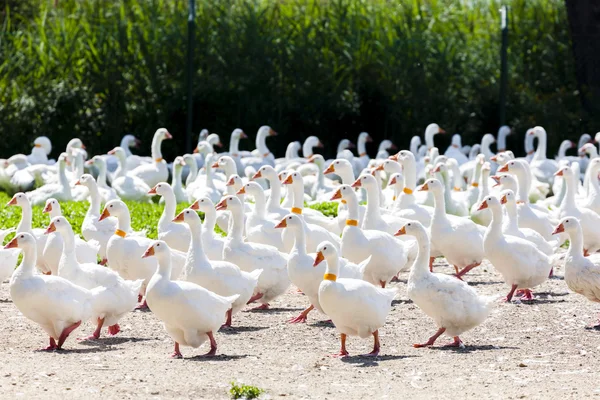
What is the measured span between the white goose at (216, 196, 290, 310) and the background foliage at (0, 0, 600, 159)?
41.0ft

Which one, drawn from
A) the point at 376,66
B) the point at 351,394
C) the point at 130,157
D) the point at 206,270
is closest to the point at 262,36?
the point at 376,66

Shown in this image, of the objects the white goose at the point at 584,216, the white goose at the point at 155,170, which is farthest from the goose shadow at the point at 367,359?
the white goose at the point at 155,170

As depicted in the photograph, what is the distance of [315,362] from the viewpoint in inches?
315

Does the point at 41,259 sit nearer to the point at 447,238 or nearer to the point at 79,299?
the point at 79,299

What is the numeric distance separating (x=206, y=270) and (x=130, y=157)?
442 inches

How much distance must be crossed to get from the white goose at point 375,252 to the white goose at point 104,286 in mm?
2261

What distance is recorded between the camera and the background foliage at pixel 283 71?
22.4m

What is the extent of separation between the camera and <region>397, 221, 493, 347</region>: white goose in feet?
27.6

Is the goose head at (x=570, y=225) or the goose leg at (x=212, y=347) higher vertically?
the goose head at (x=570, y=225)

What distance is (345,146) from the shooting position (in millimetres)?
22344

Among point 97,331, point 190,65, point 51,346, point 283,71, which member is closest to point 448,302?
point 97,331

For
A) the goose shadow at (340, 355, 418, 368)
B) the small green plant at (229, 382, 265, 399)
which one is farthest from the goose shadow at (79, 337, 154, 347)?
the small green plant at (229, 382, 265, 399)

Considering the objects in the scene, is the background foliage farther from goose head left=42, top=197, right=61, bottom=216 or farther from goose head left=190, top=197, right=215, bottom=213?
goose head left=190, top=197, right=215, bottom=213

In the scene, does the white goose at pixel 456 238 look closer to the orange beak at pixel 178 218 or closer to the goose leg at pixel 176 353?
the orange beak at pixel 178 218
